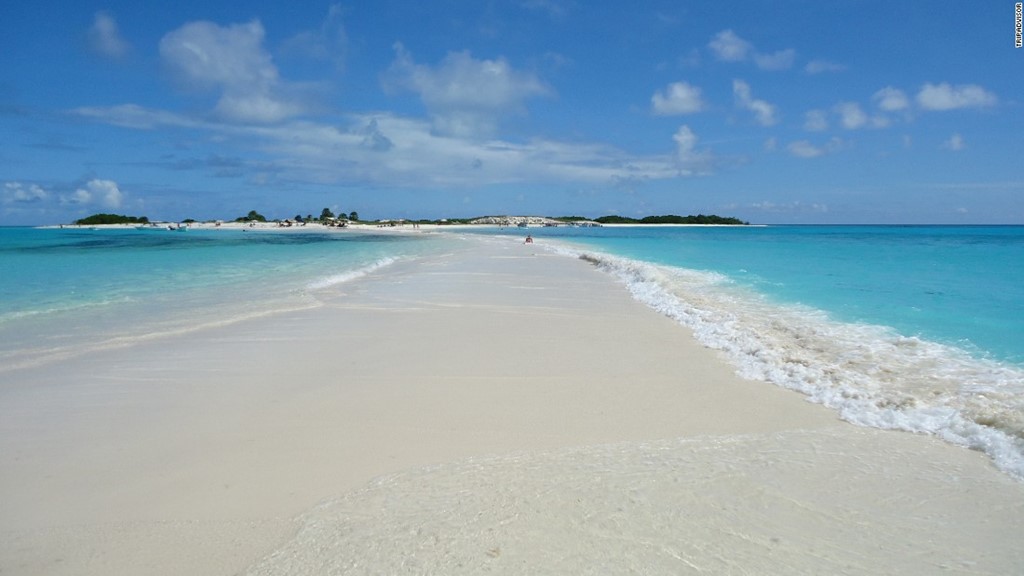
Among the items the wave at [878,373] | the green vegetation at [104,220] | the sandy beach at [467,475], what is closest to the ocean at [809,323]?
the wave at [878,373]

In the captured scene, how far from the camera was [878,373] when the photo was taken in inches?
260

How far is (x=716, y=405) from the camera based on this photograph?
18.0 ft

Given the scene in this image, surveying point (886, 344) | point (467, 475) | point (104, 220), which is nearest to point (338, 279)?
point (886, 344)

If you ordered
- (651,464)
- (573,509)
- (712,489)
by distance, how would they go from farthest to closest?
1. (651,464)
2. (712,489)
3. (573,509)

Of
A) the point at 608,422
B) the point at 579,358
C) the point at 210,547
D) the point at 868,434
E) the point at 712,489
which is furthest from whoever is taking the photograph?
the point at 579,358

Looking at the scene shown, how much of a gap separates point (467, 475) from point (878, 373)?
209 inches

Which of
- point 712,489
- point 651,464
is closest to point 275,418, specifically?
point 651,464

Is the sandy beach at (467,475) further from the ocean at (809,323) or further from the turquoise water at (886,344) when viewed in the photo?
the ocean at (809,323)

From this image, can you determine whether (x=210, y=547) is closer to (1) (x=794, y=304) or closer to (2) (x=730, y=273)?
(1) (x=794, y=304)

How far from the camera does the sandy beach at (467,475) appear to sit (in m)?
3.03

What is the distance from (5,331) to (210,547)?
943 cm

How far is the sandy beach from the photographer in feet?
9.93

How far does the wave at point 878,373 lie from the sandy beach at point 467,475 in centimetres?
32

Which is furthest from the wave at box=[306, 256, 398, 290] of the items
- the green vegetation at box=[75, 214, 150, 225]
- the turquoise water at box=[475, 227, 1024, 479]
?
the green vegetation at box=[75, 214, 150, 225]
